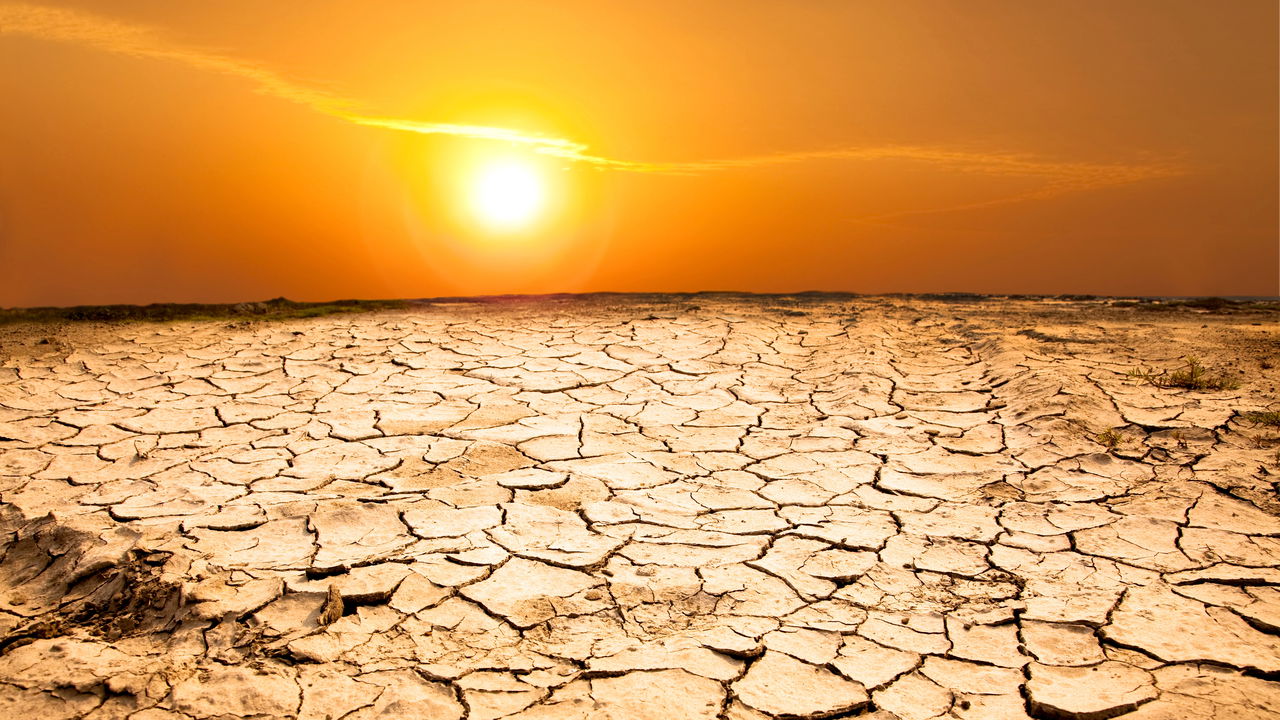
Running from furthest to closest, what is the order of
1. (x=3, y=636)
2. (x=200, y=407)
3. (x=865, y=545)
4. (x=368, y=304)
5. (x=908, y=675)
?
(x=368, y=304) < (x=200, y=407) < (x=865, y=545) < (x=3, y=636) < (x=908, y=675)

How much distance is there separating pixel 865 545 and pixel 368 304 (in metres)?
5.56

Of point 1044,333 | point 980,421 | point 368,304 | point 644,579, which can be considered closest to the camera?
point 644,579

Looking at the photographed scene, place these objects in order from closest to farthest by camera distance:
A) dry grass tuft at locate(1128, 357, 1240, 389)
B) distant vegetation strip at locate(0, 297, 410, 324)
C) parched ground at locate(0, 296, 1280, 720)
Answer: parched ground at locate(0, 296, 1280, 720) → dry grass tuft at locate(1128, 357, 1240, 389) → distant vegetation strip at locate(0, 297, 410, 324)

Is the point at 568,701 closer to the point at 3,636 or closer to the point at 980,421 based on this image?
the point at 3,636

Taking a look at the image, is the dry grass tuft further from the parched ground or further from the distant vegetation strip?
the distant vegetation strip

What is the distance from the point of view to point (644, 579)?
2.35 metres

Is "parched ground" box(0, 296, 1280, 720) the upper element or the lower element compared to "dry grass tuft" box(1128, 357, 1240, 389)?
lower

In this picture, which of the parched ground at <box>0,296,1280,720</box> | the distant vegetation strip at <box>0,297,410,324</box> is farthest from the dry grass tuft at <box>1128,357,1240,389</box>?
the distant vegetation strip at <box>0,297,410,324</box>

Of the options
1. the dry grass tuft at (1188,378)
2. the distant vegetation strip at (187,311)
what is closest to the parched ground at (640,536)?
the dry grass tuft at (1188,378)

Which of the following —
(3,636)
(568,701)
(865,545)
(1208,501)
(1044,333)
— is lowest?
(3,636)

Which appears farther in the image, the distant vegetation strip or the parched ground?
the distant vegetation strip

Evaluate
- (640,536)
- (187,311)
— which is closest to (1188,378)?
(640,536)

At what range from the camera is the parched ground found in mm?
1905

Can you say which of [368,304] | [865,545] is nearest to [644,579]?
[865,545]
